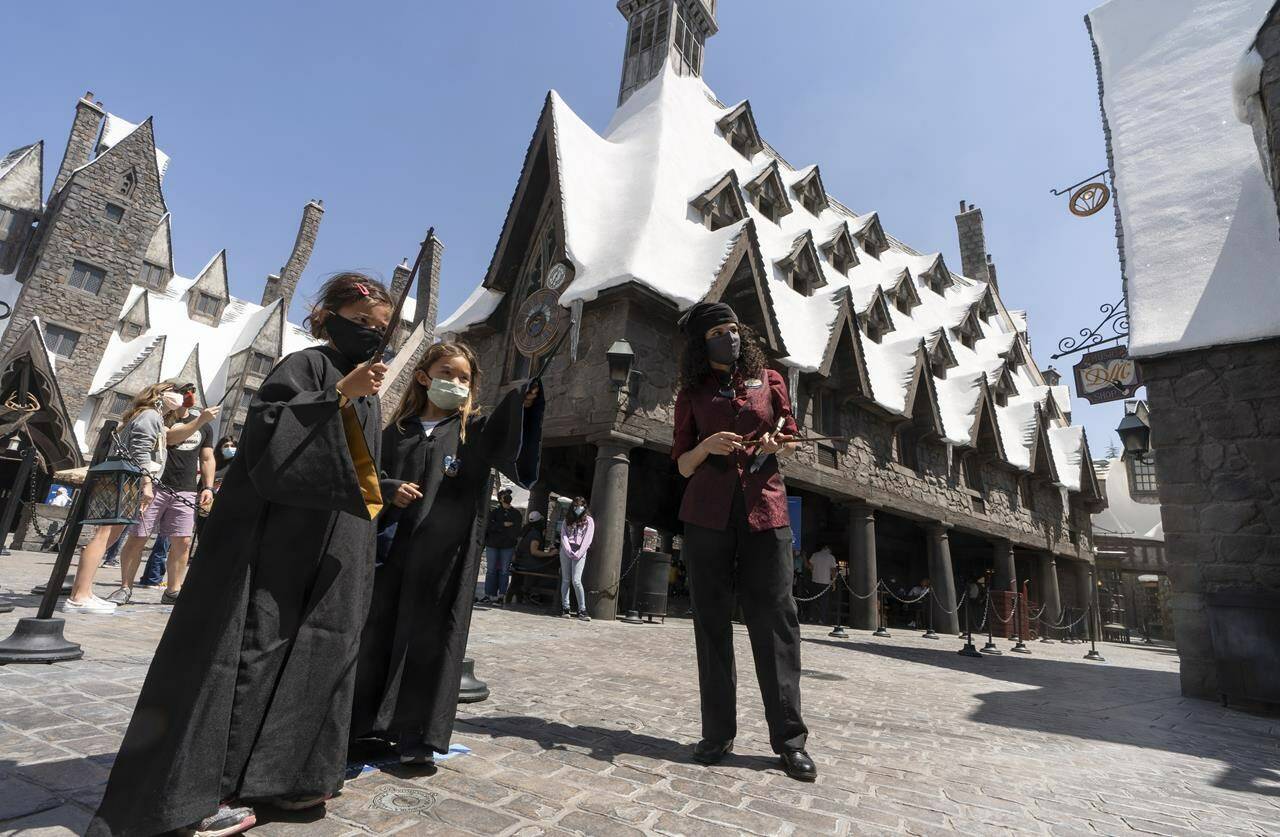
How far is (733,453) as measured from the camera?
9.84ft

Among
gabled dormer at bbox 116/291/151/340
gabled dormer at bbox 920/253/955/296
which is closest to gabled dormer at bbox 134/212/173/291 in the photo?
gabled dormer at bbox 116/291/151/340

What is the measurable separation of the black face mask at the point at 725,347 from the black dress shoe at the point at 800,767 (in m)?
1.83

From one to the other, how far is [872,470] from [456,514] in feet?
46.4

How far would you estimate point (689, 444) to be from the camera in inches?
126

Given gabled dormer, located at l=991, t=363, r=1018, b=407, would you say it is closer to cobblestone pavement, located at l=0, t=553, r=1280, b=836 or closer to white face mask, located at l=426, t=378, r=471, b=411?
cobblestone pavement, located at l=0, t=553, r=1280, b=836

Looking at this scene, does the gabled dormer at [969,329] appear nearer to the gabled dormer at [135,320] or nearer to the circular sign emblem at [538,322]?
the circular sign emblem at [538,322]

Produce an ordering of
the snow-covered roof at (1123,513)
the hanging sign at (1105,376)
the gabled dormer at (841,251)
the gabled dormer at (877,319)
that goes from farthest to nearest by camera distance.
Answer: the snow-covered roof at (1123,513) → the gabled dormer at (841,251) → the gabled dormer at (877,319) → the hanging sign at (1105,376)

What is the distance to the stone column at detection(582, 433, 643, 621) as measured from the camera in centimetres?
995

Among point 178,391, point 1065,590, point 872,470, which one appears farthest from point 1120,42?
point 1065,590

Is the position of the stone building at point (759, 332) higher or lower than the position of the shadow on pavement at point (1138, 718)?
higher

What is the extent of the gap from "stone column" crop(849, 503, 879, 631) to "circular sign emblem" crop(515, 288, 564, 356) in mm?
8247

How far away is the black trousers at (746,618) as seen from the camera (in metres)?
2.76

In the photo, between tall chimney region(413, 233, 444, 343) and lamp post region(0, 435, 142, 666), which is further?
tall chimney region(413, 233, 444, 343)

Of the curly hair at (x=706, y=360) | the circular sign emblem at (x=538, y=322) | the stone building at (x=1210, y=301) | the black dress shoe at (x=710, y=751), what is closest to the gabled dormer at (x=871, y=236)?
the stone building at (x=1210, y=301)
